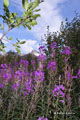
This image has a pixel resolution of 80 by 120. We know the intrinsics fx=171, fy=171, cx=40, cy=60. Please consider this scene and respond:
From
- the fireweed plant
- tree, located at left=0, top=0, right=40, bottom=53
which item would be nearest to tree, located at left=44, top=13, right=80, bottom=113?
the fireweed plant

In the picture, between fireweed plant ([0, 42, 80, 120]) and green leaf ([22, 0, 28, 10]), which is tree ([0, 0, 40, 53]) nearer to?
green leaf ([22, 0, 28, 10])

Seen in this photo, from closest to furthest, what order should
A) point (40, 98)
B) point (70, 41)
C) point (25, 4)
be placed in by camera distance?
point (25, 4)
point (40, 98)
point (70, 41)

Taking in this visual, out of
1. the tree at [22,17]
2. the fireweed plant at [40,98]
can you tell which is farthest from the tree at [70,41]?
the tree at [22,17]

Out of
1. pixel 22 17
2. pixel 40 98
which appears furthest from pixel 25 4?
pixel 40 98

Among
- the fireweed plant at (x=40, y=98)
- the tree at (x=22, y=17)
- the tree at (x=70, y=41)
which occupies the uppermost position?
the tree at (x=70, y=41)

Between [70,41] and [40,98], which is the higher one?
[70,41]

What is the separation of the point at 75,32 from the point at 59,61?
1068 mm

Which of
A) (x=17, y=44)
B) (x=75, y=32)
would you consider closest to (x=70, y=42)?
(x=75, y=32)

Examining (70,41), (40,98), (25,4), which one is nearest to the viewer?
(25,4)

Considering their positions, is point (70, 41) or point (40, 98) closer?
point (40, 98)

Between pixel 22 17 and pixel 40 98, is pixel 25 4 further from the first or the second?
pixel 40 98

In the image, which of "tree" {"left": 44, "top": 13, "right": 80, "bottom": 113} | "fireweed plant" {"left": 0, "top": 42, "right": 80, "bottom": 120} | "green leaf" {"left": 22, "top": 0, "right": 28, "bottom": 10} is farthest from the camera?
"tree" {"left": 44, "top": 13, "right": 80, "bottom": 113}

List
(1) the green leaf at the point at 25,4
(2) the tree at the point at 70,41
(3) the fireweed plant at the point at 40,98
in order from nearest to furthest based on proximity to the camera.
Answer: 1. (1) the green leaf at the point at 25,4
2. (3) the fireweed plant at the point at 40,98
3. (2) the tree at the point at 70,41

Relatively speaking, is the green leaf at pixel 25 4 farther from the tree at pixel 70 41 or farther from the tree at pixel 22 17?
the tree at pixel 70 41
